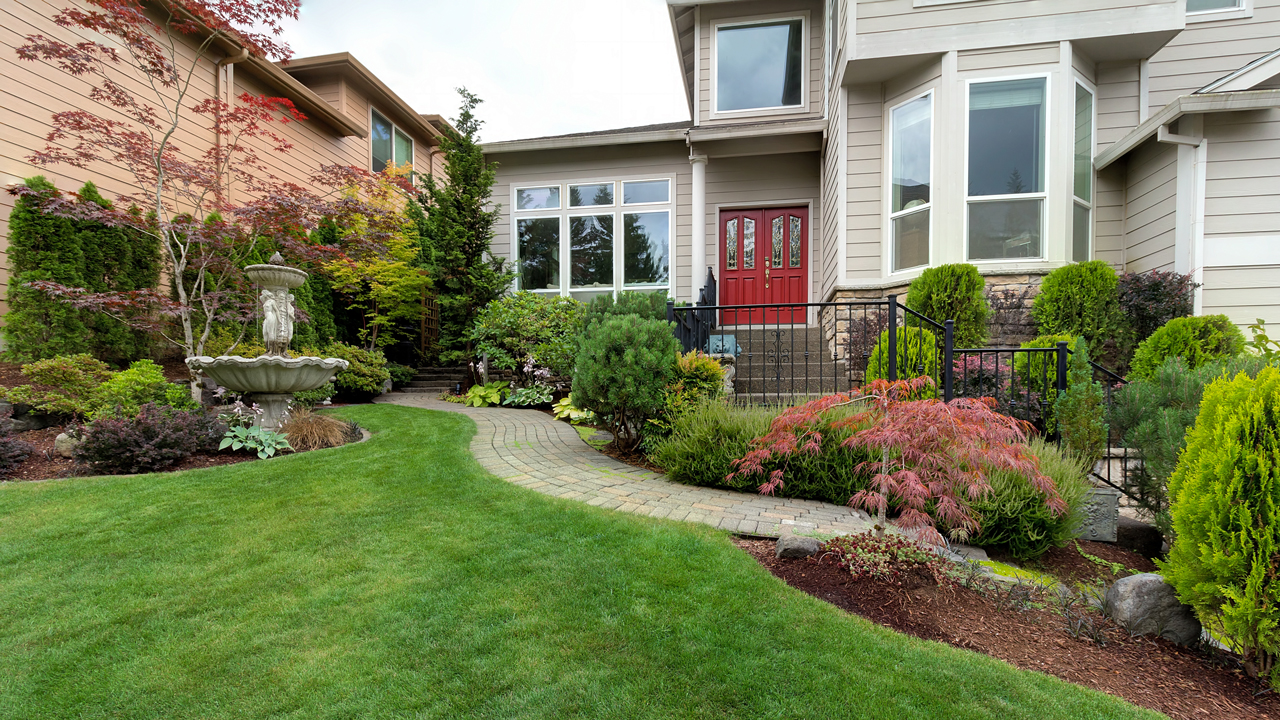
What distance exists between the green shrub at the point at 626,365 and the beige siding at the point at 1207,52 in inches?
319

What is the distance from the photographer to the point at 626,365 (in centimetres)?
450

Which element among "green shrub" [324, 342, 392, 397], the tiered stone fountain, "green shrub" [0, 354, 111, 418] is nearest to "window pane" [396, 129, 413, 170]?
"green shrub" [324, 342, 392, 397]

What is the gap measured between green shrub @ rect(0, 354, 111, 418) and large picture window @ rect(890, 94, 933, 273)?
377 inches

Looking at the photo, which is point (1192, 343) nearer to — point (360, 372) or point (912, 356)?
point (912, 356)

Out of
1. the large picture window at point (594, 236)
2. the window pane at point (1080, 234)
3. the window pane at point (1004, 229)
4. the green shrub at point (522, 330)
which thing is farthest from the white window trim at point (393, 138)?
the window pane at point (1080, 234)

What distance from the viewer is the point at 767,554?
276 centimetres

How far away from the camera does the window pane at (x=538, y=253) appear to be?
1084cm

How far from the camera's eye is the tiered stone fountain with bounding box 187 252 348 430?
191 inches

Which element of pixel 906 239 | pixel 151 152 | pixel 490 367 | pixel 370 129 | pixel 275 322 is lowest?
pixel 490 367

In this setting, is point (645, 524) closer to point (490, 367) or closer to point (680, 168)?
point (490, 367)

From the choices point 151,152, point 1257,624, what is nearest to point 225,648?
point 1257,624

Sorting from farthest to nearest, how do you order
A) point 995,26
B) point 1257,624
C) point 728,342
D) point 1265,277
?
point 728,342 < point 995,26 < point 1265,277 < point 1257,624

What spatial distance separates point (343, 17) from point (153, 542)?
11415 millimetres

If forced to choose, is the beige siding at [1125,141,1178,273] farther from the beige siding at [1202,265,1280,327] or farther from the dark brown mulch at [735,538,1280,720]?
the dark brown mulch at [735,538,1280,720]
